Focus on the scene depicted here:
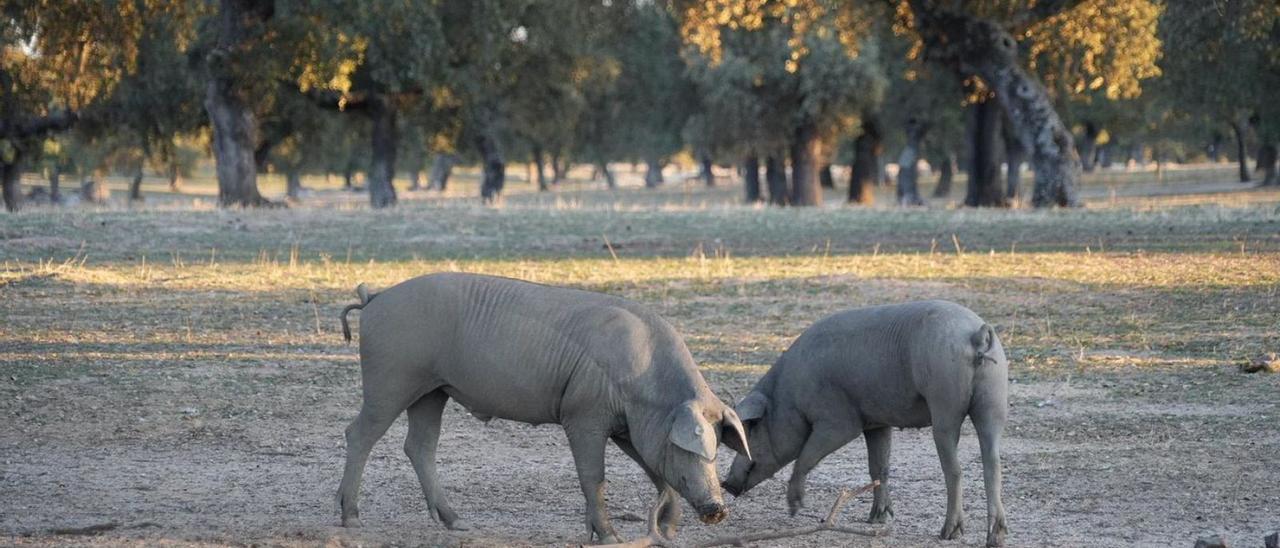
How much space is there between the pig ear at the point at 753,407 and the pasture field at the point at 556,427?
2.14ft

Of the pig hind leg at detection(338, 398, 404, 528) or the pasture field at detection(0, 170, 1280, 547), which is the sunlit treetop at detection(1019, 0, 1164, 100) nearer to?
the pasture field at detection(0, 170, 1280, 547)

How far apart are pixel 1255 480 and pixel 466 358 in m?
4.98

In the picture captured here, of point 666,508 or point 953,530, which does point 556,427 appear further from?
point 953,530

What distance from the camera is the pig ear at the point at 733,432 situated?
25.2 feet

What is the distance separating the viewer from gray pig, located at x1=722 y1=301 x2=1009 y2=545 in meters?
8.23

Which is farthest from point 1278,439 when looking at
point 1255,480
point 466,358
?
point 466,358

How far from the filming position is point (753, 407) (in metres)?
8.92

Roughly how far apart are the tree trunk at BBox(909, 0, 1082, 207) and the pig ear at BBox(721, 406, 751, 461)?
997 inches

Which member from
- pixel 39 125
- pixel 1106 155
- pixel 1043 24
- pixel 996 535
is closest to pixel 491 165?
pixel 39 125

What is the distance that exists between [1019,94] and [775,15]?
230 inches

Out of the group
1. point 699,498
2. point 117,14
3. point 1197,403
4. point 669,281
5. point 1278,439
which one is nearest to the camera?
point 699,498

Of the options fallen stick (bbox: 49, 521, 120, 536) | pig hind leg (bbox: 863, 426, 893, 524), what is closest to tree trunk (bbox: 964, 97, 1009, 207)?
pig hind leg (bbox: 863, 426, 893, 524)

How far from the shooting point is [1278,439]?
10422 millimetres

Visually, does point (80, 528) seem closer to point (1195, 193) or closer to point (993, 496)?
point (993, 496)
